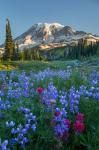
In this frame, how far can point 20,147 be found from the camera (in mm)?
4922

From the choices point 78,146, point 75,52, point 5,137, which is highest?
point 5,137

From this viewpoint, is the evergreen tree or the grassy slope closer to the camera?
the grassy slope

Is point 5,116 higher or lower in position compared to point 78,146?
higher

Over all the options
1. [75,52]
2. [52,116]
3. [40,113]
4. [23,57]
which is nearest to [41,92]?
[40,113]

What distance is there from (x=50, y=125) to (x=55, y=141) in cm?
31

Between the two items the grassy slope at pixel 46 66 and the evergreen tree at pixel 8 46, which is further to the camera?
the evergreen tree at pixel 8 46

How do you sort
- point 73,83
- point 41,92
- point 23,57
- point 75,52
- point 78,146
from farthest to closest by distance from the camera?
point 75,52 → point 23,57 → point 73,83 → point 41,92 → point 78,146

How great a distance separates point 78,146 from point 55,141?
0.56m

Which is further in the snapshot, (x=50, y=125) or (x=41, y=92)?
(x=41, y=92)

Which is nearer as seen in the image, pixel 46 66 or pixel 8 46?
pixel 46 66

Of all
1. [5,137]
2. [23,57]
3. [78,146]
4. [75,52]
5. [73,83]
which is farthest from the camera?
[75,52]

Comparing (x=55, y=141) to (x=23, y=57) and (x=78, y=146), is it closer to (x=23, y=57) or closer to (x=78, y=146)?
(x=78, y=146)

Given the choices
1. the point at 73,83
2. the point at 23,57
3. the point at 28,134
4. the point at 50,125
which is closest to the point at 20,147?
the point at 28,134

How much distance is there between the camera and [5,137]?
489 centimetres
